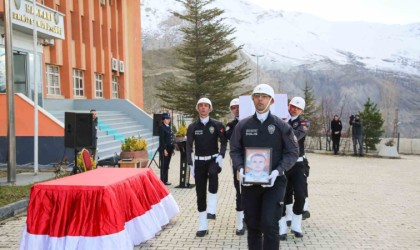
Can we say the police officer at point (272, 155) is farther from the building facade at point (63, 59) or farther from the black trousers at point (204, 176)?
the building facade at point (63, 59)

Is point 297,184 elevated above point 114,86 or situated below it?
below

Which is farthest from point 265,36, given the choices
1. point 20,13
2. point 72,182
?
point 72,182

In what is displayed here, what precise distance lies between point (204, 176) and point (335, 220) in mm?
2730

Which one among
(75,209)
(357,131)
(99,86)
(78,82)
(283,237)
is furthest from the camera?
(99,86)

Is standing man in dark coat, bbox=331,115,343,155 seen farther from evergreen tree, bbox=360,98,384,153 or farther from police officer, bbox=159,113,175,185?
police officer, bbox=159,113,175,185

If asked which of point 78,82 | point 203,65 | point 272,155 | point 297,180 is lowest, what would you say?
point 297,180

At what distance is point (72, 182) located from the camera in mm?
5555

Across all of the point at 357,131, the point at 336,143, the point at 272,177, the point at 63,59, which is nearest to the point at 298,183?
the point at 272,177

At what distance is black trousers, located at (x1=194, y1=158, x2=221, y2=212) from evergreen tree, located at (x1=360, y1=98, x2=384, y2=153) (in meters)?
18.0

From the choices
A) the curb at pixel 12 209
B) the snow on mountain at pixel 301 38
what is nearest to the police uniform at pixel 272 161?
the curb at pixel 12 209

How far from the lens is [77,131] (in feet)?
34.7

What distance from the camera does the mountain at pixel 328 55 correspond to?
298 feet

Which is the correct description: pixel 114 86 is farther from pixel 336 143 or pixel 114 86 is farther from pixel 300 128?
pixel 300 128

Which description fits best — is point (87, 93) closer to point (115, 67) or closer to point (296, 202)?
point (115, 67)
